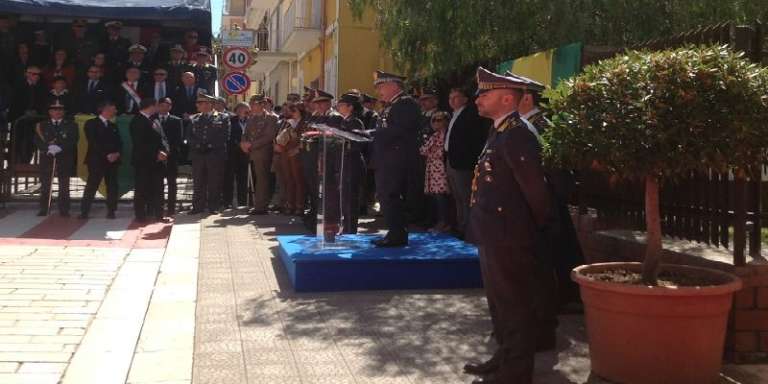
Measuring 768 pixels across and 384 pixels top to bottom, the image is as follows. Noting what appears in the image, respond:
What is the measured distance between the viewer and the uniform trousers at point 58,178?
12375 millimetres

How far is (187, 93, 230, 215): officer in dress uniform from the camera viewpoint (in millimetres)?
13086

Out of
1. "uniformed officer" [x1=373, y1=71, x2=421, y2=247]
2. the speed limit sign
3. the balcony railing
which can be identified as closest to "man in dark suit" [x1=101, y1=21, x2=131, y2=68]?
the speed limit sign

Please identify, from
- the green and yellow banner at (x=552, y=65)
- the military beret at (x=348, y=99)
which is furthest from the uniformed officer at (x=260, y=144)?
the green and yellow banner at (x=552, y=65)

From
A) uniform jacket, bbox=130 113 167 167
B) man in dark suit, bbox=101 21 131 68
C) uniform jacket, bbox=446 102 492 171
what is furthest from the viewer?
man in dark suit, bbox=101 21 131 68

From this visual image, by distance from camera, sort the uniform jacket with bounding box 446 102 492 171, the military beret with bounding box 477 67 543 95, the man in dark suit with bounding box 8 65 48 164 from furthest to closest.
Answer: the man in dark suit with bounding box 8 65 48 164, the uniform jacket with bounding box 446 102 492 171, the military beret with bounding box 477 67 543 95

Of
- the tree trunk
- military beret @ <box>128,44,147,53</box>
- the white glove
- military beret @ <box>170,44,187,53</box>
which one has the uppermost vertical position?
military beret @ <box>170,44,187,53</box>

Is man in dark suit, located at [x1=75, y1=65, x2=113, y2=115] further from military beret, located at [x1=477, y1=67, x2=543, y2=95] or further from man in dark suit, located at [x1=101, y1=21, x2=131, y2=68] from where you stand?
military beret, located at [x1=477, y1=67, x2=543, y2=95]

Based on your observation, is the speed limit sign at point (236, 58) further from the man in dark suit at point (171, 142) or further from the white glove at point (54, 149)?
the white glove at point (54, 149)

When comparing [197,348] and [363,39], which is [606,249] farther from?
[363,39]

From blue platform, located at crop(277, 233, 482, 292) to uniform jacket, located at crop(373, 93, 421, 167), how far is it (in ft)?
2.94

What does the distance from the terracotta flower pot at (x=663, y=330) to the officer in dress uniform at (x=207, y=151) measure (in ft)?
30.2

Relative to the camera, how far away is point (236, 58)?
1608 cm

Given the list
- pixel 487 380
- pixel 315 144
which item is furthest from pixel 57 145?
pixel 487 380

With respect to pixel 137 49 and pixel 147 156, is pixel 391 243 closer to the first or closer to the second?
pixel 147 156
